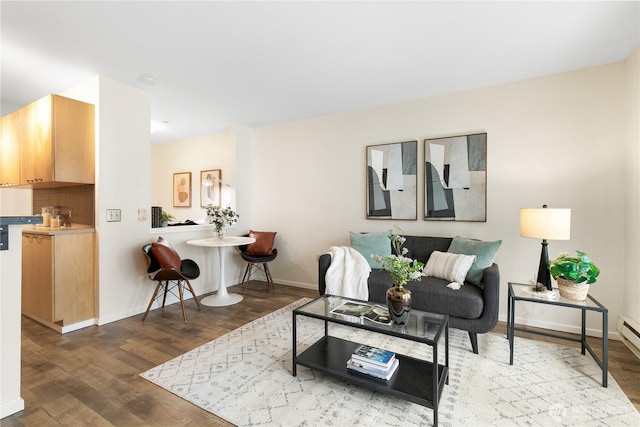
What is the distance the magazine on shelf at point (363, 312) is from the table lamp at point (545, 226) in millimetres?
1335

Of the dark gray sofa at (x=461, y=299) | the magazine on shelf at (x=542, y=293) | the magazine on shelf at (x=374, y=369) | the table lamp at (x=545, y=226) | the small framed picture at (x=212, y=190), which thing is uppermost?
the small framed picture at (x=212, y=190)

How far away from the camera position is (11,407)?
1702 millimetres

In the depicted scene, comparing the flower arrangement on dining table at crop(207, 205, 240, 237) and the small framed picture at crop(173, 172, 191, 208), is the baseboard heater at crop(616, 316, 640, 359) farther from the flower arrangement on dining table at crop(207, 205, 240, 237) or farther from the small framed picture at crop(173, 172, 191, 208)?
the small framed picture at crop(173, 172, 191, 208)

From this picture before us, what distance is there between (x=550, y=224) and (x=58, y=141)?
14.7ft

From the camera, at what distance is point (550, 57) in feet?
8.75

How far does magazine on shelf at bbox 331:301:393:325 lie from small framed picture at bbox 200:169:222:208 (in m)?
3.64

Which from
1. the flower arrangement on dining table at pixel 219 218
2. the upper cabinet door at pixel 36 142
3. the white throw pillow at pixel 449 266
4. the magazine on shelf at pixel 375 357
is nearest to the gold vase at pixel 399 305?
the magazine on shelf at pixel 375 357

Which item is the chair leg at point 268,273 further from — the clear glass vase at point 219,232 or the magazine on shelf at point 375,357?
the magazine on shelf at point 375,357

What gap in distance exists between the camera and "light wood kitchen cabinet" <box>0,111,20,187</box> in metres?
3.35

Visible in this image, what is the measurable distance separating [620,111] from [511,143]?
86 cm

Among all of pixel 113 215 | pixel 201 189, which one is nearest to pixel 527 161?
pixel 113 215

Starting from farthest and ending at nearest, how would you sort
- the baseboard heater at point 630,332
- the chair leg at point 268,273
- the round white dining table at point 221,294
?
the chair leg at point 268,273, the round white dining table at point 221,294, the baseboard heater at point 630,332

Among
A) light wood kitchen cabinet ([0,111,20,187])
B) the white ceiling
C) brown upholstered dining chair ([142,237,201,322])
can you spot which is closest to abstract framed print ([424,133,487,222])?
the white ceiling

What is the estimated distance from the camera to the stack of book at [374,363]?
181 centimetres
